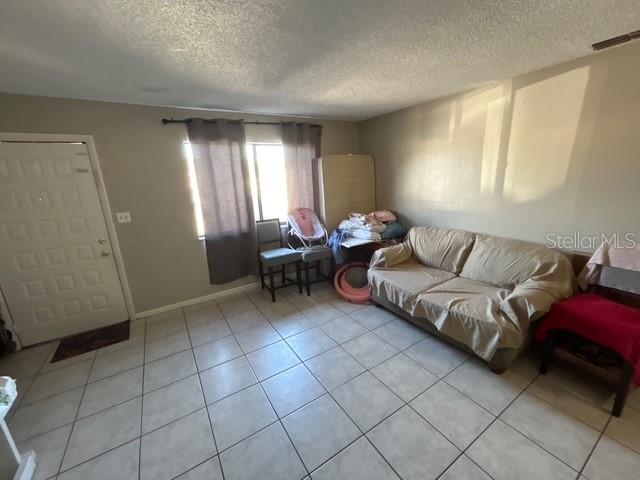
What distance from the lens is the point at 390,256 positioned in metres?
2.89

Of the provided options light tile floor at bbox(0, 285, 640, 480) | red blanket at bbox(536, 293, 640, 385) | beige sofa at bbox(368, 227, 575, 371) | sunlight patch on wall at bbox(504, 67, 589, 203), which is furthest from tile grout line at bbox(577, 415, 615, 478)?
sunlight patch on wall at bbox(504, 67, 589, 203)

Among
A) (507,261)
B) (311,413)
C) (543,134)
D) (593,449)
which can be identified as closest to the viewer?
(593,449)

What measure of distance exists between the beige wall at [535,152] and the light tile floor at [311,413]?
129 centimetres

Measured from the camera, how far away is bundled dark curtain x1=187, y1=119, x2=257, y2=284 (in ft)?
9.58

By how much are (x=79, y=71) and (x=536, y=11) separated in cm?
286

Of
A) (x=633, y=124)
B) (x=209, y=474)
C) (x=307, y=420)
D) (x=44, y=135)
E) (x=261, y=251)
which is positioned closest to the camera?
(x=209, y=474)

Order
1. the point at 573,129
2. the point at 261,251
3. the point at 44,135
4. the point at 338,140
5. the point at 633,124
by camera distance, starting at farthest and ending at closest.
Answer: the point at 338,140, the point at 261,251, the point at 44,135, the point at 573,129, the point at 633,124

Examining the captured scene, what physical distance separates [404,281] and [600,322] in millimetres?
1289

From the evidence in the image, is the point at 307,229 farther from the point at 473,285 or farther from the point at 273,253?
the point at 473,285

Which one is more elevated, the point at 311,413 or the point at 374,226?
the point at 374,226

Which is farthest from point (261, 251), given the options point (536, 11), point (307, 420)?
point (536, 11)

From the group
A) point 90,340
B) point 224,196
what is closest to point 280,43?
point 224,196

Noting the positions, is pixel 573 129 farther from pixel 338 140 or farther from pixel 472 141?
pixel 338 140

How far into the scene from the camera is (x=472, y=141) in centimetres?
267
